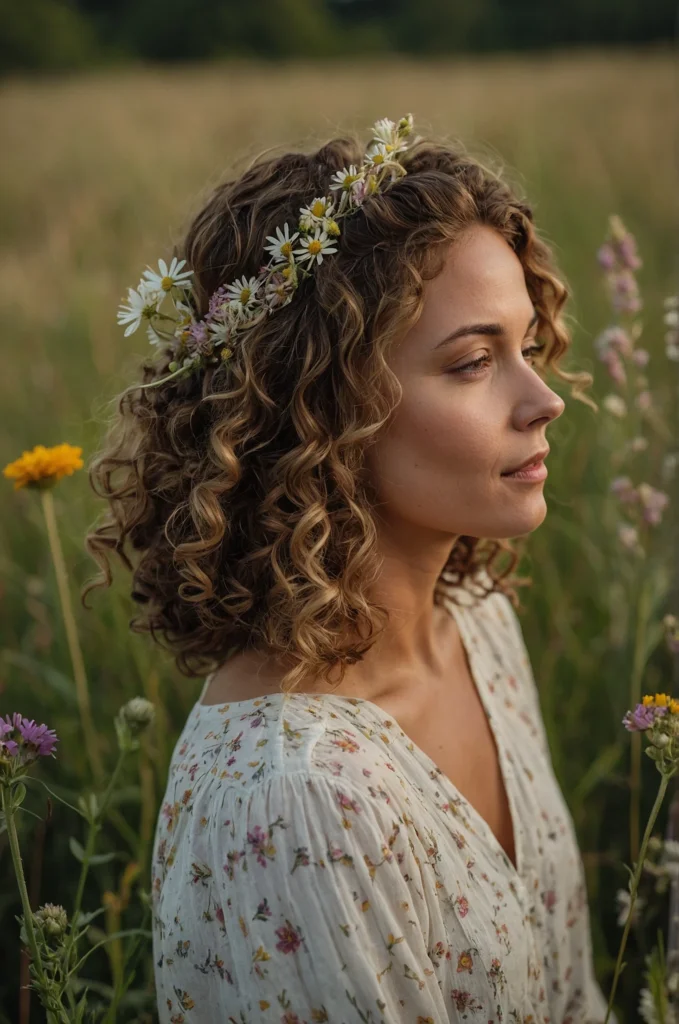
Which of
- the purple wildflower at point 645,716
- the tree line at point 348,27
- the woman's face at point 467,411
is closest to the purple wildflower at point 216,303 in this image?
the woman's face at point 467,411

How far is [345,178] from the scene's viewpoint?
4.33ft

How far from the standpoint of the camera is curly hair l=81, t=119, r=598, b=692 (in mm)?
1303

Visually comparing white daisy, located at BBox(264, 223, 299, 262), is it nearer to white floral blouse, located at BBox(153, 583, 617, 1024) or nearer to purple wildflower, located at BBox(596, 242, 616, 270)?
white floral blouse, located at BBox(153, 583, 617, 1024)

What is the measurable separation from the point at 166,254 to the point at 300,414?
1.55 feet

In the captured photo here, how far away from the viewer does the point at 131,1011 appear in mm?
1723

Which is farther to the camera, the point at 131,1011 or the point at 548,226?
the point at 548,226

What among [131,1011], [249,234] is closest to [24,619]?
[131,1011]

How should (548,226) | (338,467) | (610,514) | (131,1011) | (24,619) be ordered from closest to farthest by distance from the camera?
(338,467), (131,1011), (610,514), (24,619), (548,226)

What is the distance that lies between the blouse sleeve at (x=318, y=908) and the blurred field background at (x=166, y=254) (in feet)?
2.24

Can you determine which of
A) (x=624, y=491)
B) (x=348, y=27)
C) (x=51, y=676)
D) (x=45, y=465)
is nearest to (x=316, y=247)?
(x=45, y=465)

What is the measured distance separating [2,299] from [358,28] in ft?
11.1

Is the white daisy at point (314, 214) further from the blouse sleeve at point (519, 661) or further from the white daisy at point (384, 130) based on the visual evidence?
the blouse sleeve at point (519, 661)

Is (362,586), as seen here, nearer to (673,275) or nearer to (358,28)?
(673,275)

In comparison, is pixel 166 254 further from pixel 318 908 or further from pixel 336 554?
pixel 318 908
